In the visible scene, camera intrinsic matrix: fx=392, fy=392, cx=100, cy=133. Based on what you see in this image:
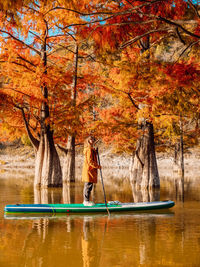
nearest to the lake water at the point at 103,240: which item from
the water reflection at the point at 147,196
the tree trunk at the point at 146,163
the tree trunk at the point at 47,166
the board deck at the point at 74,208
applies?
the board deck at the point at 74,208

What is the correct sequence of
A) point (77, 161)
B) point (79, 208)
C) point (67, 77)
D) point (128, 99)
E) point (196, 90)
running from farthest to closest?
point (77, 161) → point (67, 77) → point (128, 99) → point (196, 90) → point (79, 208)

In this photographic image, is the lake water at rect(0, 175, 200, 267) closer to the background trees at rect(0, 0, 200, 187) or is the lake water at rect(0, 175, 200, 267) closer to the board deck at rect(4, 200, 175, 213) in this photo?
the board deck at rect(4, 200, 175, 213)

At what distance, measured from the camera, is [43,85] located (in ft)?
63.5

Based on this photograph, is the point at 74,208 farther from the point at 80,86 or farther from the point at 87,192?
the point at 80,86

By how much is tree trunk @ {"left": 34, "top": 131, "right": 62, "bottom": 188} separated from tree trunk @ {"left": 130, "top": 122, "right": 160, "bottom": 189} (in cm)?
410

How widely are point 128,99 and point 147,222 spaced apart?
9504 mm

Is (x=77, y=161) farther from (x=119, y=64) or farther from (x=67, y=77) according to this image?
(x=119, y=64)

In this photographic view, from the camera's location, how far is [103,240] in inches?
293

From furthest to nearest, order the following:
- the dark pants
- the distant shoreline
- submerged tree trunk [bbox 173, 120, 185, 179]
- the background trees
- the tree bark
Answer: the distant shoreline < submerged tree trunk [bbox 173, 120, 185, 179] < the tree bark < the background trees < the dark pants

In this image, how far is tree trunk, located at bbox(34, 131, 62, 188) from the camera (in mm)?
19938

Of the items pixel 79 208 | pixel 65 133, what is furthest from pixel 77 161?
pixel 79 208

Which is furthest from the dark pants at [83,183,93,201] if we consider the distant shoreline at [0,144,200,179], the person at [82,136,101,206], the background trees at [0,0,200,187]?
the distant shoreline at [0,144,200,179]

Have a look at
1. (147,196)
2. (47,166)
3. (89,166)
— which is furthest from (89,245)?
(47,166)

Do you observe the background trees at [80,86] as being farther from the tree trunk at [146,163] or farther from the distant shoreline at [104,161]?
the distant shoreline at [104,161]
